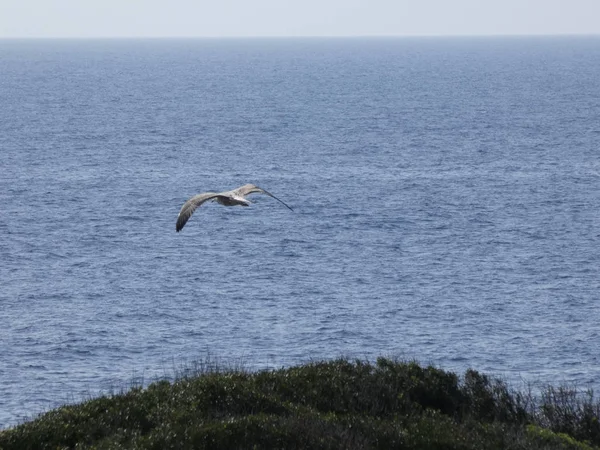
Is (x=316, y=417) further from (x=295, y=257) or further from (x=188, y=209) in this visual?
(x=295, y=257)

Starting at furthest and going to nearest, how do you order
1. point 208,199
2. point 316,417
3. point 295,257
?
point 295,257 < point 316,417 < point 208,199

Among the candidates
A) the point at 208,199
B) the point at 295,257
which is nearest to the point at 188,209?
the point at 208,199

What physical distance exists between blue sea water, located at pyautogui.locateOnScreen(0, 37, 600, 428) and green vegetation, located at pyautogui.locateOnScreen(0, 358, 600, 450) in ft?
60.8

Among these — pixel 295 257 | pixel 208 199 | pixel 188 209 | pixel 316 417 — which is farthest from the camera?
pixel 295 257

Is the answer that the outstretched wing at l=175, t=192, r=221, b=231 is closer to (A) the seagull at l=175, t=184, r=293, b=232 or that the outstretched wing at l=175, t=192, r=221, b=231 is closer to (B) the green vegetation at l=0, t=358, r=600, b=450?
(A) the seagull at l=175, t=184, r=293, b=232

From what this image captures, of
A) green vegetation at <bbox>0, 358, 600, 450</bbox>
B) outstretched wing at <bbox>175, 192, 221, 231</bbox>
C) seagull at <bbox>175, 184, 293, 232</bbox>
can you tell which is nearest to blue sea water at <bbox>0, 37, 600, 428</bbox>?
green vegetation at <bbox>0, 358, 600, 450</bbox>

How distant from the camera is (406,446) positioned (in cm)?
2766

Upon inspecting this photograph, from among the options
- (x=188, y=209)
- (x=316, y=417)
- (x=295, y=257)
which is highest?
(x=188, y=209)

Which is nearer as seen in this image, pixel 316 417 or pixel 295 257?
pixel 316 417

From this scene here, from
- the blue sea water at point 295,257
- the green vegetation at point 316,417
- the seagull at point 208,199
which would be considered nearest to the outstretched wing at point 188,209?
the seagull at point 208,199

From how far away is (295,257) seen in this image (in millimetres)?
86375

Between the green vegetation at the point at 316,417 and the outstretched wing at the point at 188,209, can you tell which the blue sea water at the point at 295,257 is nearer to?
the green vegetation at the point at 316,417

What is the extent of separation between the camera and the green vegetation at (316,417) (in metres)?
27.2

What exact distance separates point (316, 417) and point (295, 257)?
2278 inches
